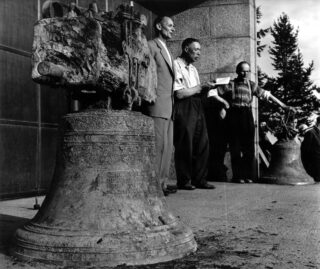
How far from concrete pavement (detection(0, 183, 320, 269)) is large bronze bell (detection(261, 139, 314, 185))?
1199mm

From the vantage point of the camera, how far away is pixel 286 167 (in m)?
8.61

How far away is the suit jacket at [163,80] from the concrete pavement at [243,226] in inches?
41.3

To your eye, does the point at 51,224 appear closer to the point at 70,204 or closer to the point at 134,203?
the point at 70,204

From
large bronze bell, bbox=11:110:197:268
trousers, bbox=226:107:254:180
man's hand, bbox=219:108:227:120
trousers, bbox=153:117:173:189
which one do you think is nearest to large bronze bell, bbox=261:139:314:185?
trousers, bbox=226:107:254:180

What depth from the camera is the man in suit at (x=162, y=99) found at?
5959 millimetres

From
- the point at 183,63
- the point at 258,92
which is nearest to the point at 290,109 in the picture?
Answer: the point at 258,92

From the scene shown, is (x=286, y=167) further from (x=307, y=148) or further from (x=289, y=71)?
(x=289, y=71)

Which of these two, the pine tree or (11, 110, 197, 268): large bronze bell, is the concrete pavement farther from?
the pine tree

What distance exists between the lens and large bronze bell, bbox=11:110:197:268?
2924 mm

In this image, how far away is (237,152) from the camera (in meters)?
8.82

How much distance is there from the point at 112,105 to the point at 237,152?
570cm

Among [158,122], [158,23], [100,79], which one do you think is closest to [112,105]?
[100,79]

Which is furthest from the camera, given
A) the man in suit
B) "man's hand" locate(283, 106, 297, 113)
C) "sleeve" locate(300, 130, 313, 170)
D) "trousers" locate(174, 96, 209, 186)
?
"sleeve" locate(300, 130, 313, 170)

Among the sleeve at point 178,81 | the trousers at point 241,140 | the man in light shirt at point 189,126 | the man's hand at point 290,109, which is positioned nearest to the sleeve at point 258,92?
the trousers at point 241,140
